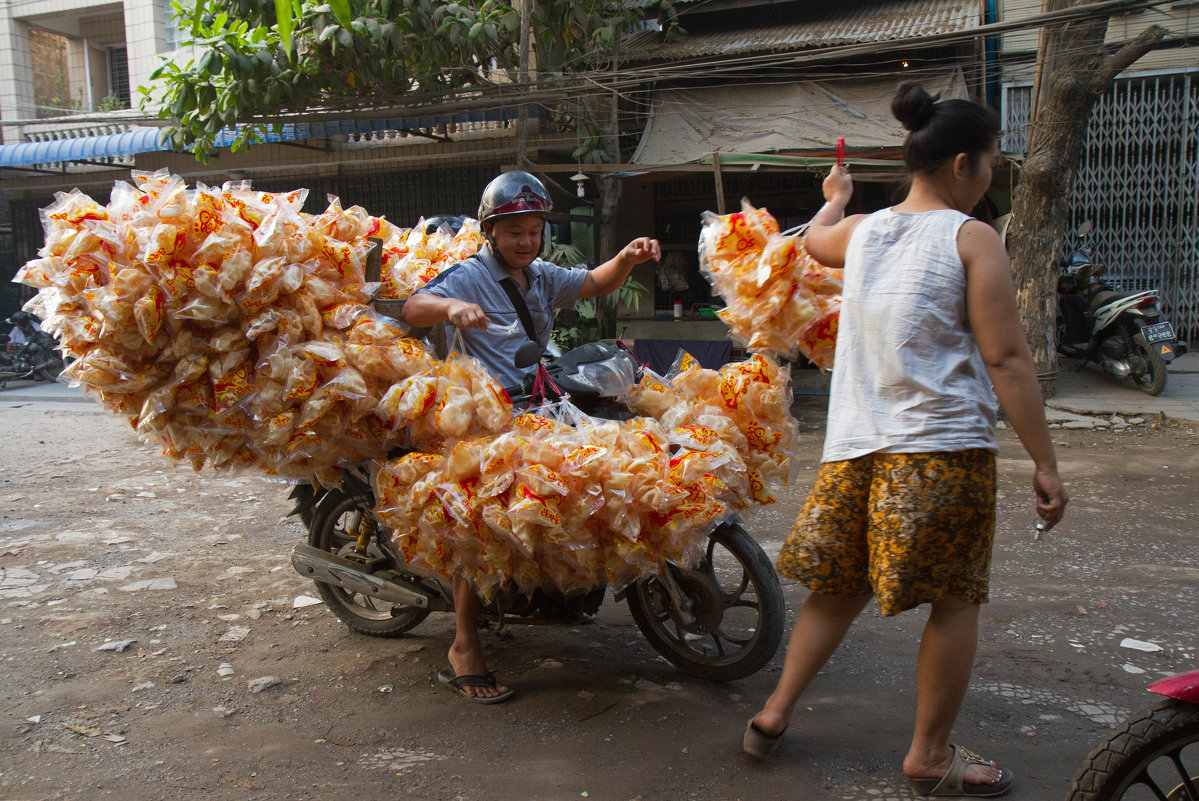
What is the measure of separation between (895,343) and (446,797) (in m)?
1.69

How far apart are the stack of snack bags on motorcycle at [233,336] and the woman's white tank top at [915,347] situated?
1.10 m

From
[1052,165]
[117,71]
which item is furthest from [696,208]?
[117,71]

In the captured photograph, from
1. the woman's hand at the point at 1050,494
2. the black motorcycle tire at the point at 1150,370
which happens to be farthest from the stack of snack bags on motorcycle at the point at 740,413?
the black motorcycle tire at the point at 1150,370

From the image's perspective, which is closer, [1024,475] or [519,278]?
Answer: [519,278]

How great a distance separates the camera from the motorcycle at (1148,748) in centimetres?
176

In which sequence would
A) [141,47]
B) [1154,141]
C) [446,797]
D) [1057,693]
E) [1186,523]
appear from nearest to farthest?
[446,797] < [1057,693] < [1186,523] < [1154,141] < [141,47]

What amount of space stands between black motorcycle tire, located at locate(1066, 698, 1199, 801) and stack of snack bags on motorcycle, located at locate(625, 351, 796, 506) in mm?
1176

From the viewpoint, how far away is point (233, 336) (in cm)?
264

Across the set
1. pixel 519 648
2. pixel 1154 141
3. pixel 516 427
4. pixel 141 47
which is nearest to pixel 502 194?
pixel 516 427

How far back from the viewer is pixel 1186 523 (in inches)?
184

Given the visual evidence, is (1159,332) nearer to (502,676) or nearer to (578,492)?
(502,676)

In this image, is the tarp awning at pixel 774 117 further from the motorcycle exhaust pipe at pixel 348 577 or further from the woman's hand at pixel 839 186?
the motorcycle exhaust pipe at pixel 348 577

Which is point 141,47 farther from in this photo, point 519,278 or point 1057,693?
point 1057,693

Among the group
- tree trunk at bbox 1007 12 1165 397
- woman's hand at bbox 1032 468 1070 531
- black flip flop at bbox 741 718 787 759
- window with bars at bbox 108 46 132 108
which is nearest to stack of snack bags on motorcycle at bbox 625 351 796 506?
black flip flop at bbox 741 718 787 759
